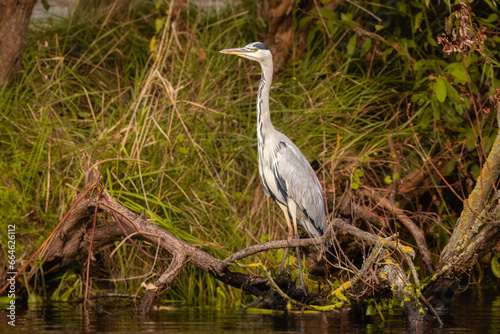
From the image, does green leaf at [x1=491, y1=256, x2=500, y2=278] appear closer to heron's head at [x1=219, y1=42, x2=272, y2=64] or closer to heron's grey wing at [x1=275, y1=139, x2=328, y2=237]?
heron's grey wing at [x1=275, y1=139, x2=328, y2=237]

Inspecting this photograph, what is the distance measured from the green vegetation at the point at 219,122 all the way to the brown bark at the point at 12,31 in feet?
0.83

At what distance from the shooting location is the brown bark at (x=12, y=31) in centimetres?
602

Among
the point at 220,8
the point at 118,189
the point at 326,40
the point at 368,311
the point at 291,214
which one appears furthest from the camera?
the point at 220,8

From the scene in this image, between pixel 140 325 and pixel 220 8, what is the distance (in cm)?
498

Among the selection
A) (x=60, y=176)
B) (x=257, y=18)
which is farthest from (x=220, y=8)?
(x=60, y=176)

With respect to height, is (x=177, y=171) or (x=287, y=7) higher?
(x=287, y=7)

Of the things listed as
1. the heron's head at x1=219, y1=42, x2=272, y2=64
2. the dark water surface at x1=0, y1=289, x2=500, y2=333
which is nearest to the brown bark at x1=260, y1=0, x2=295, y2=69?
the heron's head at x1=219, y1=42, x2=272, y2=64

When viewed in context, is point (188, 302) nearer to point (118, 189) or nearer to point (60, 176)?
point (118, 189)

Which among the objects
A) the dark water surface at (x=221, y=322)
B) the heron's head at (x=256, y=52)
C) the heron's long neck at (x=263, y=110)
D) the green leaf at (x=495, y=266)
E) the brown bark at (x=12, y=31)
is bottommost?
the dark water surface at (x=221, y=322)

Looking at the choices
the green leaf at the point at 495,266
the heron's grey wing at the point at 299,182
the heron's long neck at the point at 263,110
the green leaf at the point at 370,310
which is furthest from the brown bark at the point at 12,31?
the green leaf at the point at 495,266

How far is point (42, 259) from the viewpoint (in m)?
4.83

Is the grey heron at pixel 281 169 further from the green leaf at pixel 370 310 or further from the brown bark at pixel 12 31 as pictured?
the brown bark at pixel 12 31

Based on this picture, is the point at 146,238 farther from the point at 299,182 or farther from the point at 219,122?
the point at 219,122

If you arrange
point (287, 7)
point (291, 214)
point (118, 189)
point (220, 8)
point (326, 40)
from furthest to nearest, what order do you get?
point (220, 8) → point (326, 40) → point (287, 7) → point (118, 189) → point (291, 214)
